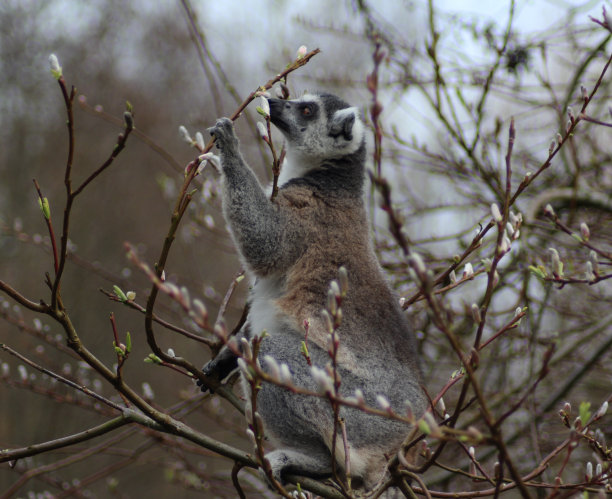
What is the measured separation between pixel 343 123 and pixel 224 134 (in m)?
1.20

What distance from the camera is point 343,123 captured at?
420 centimetres

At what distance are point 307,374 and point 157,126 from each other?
585 inches

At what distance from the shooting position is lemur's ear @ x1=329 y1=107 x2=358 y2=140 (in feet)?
13.7

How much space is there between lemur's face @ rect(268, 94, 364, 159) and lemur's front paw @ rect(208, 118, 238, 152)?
0.80 m

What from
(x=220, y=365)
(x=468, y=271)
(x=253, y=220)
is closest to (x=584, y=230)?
(x=468, y=271)

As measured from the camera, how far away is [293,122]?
4164 millimetres

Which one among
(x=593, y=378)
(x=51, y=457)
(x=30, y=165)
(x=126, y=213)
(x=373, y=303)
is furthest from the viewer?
(x=126, y=213)

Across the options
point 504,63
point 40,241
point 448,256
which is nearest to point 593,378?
point 448,256

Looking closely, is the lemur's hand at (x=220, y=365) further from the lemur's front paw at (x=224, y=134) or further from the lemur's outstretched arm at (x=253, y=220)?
the lemur's front paw at (x=224, y=134)

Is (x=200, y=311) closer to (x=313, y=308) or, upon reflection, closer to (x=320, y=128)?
(x=313, y=308)

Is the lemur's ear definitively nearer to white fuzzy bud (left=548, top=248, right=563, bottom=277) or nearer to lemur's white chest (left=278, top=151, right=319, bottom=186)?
lemur's white chest (left=278, top=151, right=319, bottom=186)

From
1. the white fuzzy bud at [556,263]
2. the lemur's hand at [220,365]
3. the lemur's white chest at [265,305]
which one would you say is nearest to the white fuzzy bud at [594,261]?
the white fuzzy bud at [556,263]

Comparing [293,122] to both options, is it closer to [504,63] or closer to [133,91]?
[504,63]

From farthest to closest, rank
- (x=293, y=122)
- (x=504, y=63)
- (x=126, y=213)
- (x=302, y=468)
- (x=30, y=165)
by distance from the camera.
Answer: (x=126, y=213) → (x=30, y=165) → (x=504, y=63) → (x=293, y=122) → (x=302, y=468)
